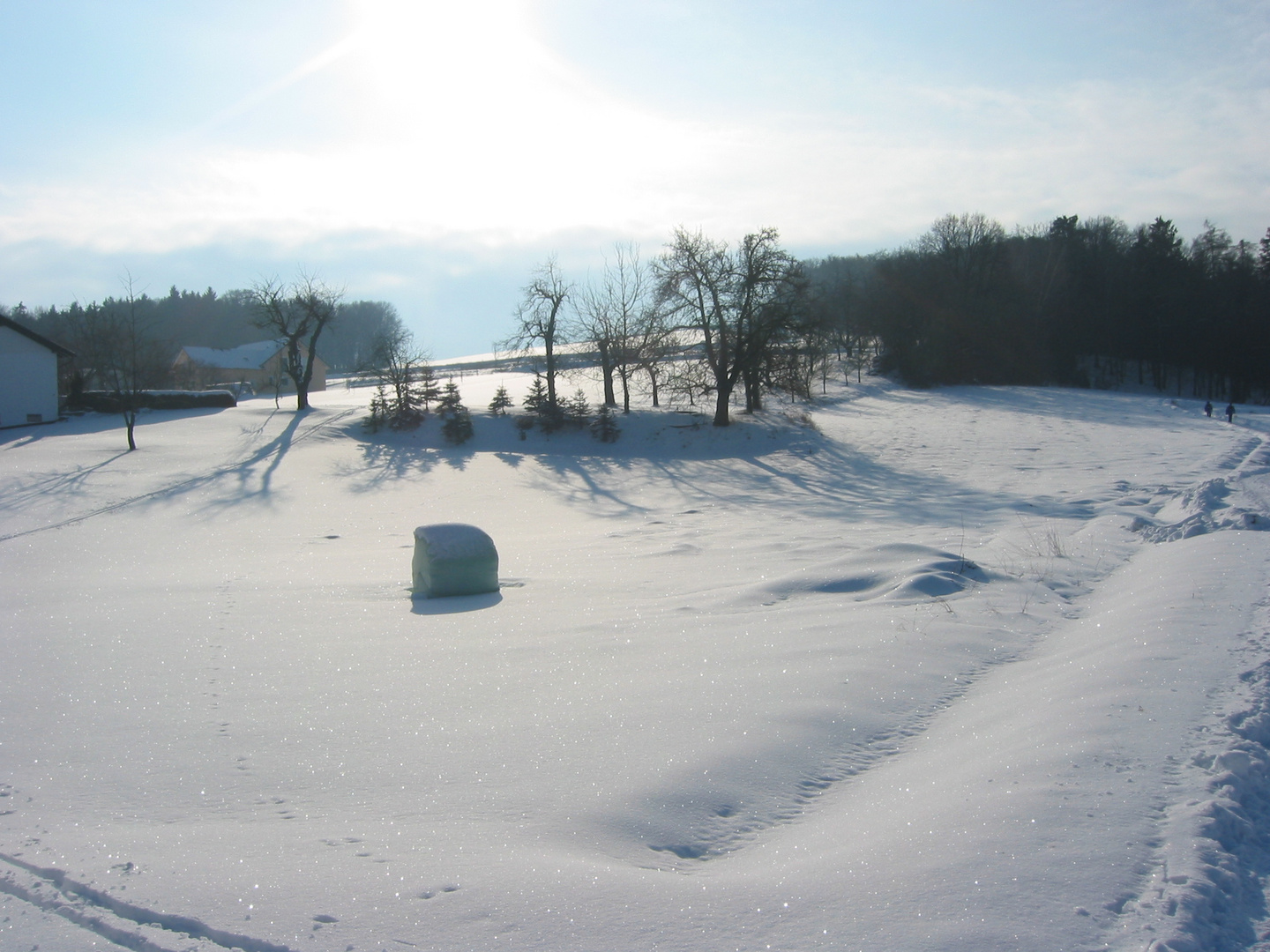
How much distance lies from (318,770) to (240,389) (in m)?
66.3

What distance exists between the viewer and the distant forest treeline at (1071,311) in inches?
2377

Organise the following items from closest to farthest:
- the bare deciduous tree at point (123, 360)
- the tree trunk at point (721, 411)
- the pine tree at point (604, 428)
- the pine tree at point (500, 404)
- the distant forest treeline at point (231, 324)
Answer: the bare deciduous tree at point (123, 360)
the pine tree at point (604, 428)
the tree trunk at point (721, 411)
the pine tree at point (500, 404)
the distant forest treeline at point (231, 324)

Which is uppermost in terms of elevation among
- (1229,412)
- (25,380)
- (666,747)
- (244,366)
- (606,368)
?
(244,366)

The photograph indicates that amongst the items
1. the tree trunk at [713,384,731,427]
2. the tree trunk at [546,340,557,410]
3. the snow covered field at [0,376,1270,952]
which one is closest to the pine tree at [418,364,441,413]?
the tree trunk at [546,340,557,410]

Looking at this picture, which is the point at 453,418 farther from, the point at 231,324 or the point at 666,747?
the point at 231,324

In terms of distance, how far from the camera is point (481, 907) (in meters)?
3.25

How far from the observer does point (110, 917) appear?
325 cm

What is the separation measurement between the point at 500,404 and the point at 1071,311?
176 ft

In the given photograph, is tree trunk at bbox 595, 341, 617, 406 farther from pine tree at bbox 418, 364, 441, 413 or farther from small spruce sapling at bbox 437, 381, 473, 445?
pine tree at bbox 418, 364, 441, 413

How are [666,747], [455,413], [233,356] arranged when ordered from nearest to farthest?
[666,747] < [455,413] < [233,356]

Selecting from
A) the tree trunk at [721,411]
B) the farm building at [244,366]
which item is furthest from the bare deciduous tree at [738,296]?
the farm building at [244,366]

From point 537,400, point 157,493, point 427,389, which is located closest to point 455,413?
point 427,389

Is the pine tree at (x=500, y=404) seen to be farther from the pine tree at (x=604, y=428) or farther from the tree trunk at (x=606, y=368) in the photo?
the tree trunk at (x=606, y=368)

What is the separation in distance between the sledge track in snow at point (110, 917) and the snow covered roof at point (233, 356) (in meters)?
74.9
